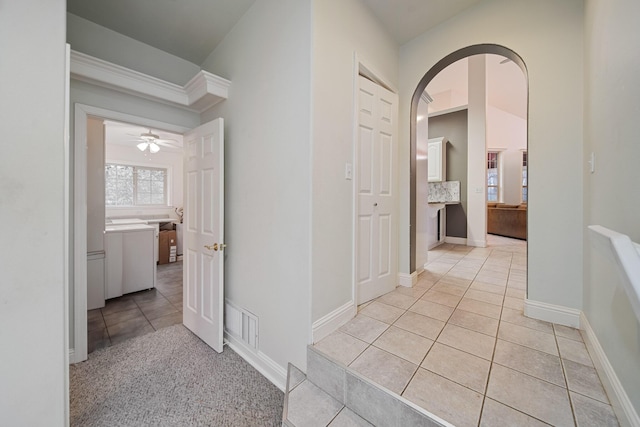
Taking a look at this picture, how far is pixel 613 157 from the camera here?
1.14 metres

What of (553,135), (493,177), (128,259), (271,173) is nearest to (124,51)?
(271,173)

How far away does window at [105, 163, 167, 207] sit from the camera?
221 inches

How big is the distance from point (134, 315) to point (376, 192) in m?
3.21

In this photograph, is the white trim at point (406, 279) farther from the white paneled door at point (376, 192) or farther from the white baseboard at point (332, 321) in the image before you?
the white baseboard at point (332, 321)

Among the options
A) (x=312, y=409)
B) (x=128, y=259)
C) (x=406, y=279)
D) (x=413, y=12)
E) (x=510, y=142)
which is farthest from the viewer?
(x=510, y=142)

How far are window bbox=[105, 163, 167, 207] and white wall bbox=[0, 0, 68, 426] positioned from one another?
570 centimetres

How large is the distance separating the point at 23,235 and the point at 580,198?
11.1 ft

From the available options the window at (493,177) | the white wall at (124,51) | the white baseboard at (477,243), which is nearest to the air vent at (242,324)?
the white wall at (124,51)

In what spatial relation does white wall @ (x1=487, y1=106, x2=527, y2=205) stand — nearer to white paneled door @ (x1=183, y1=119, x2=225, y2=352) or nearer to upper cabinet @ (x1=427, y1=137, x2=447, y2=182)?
upper cabinet @ (x1=427, y1=137, x2=447, y2=182)

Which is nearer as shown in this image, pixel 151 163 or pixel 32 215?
pixel 32 215

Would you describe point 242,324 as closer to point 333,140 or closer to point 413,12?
point 333,140

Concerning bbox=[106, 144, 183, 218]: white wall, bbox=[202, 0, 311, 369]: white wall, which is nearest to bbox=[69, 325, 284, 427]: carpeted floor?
bbox=[202, 0, 311, 369]: white wall

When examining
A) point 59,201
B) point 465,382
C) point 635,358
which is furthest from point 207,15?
point 635,358

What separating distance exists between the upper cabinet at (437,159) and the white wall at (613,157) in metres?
3.82
